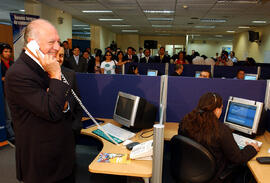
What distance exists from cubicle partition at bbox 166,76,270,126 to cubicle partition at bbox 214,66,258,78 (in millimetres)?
2767

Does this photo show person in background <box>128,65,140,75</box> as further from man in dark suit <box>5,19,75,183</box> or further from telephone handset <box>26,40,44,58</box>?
telephone handset <box>26,40,44,58</box>

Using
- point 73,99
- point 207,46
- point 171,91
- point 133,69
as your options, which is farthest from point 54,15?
point 207,46

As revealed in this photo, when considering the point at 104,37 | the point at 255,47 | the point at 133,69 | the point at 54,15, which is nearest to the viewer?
the point at 133,69

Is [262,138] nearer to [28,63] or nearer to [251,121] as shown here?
[251,121]

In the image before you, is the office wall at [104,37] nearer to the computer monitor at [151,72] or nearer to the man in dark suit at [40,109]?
the computer monitor at [151,72]

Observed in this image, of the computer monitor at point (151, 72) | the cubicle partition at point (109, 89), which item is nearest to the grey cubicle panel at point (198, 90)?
the cubicle partition at point (109, 89)

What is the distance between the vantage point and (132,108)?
2.14 meters

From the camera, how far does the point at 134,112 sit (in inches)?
83.4

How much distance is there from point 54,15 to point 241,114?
705cm

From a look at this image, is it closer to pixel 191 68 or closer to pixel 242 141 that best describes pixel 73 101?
pixel 242 141

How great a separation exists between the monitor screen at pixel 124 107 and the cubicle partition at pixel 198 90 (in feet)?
1.76

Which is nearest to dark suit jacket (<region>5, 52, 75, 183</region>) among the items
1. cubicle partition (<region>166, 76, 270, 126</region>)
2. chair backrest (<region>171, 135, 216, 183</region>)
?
chair backrest (<region>171, 135, 216, 183</region>)

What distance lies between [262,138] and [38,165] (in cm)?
198

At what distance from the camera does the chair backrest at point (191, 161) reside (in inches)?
58.7
